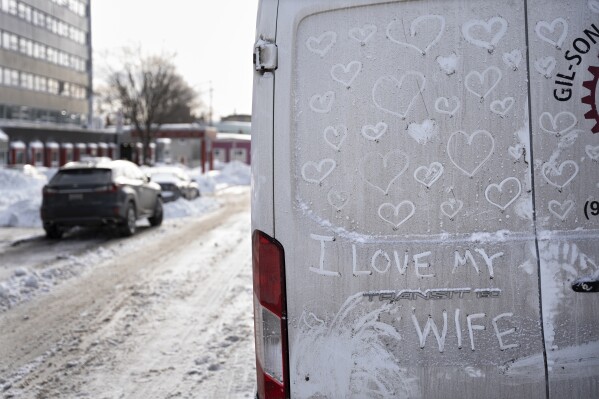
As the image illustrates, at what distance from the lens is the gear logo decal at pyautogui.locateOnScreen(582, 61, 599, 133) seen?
2490 millimetres

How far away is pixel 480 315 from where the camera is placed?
2.52 m

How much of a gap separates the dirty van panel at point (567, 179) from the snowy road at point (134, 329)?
2.96 meters

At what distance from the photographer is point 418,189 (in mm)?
2531

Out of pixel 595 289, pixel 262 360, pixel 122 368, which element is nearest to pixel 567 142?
pixel 595 289

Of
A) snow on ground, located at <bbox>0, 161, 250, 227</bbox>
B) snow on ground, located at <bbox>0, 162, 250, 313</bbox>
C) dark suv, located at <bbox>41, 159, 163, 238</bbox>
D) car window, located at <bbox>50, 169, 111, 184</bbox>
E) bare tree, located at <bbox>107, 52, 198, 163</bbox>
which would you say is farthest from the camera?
bare tree, located at <bbox>107, 52, 198, 163</bbox>

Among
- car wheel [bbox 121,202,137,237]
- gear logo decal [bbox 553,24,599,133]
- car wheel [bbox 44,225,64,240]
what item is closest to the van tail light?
gear logo decal [bbox 553,24,599,133]

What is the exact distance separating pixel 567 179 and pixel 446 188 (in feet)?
1.52

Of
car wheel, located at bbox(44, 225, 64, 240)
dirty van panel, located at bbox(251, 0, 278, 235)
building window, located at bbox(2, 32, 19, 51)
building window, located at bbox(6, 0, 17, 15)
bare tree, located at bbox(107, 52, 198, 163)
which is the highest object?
building window, located at bbox(6, 0, 17, 15)

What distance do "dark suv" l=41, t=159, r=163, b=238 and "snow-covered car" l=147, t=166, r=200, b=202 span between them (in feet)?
29.2

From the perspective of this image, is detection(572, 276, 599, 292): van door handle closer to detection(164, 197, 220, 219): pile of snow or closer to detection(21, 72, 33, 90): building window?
detection(164, 197, 220, 219): pile of snow

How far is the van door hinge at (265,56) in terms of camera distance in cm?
257

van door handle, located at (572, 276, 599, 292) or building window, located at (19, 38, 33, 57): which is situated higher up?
building window, located at (19, 38, 33, 57)

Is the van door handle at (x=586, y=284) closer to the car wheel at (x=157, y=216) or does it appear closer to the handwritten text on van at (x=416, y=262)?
the handwritten text on van at (x=416, y=262)

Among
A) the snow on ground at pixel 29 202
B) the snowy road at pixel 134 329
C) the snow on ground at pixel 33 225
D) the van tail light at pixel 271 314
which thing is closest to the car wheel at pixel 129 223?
the snow on ground at pixel 33 225
